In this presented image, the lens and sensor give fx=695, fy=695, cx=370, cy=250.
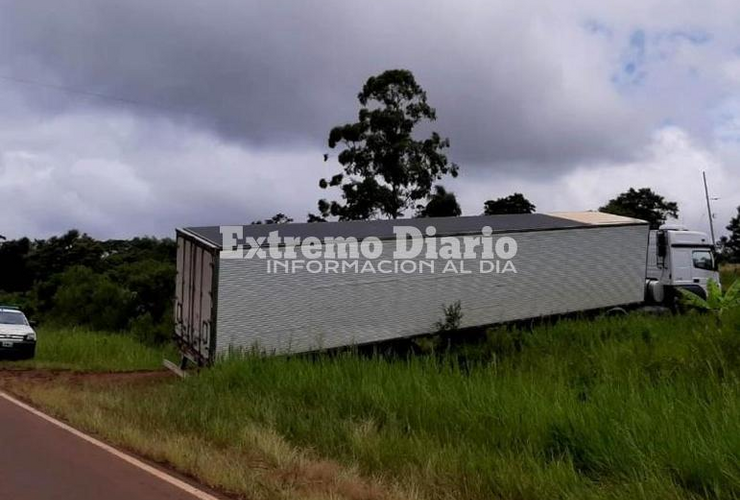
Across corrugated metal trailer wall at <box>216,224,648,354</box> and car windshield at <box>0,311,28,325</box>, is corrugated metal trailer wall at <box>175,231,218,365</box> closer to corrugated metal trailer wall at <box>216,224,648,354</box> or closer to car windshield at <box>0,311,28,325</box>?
corrugated metal trailer wall at <box>216,224,648,354</box>

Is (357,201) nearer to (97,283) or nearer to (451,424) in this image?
(97,283)

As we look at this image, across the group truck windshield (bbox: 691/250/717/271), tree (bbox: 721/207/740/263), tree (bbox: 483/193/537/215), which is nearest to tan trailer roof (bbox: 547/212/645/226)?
truck windshield (bbox: 691/250/717/271)

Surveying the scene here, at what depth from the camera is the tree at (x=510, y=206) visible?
49.8m

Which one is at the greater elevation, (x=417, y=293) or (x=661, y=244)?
(x=661, y=244)

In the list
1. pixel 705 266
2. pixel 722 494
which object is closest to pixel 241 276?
pixel 722 494

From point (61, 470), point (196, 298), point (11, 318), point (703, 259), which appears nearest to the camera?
point (61, 470)

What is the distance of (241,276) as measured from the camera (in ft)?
44.7

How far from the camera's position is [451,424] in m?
8.22

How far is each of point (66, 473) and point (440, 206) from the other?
2894 centimetres

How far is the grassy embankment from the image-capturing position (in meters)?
6.00

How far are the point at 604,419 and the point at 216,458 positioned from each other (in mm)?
4039

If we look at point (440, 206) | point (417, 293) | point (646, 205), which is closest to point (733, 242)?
point (646, 205)

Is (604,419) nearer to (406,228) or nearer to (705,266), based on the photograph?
(406,228)

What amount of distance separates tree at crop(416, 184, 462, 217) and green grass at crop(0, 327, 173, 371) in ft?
51.0
